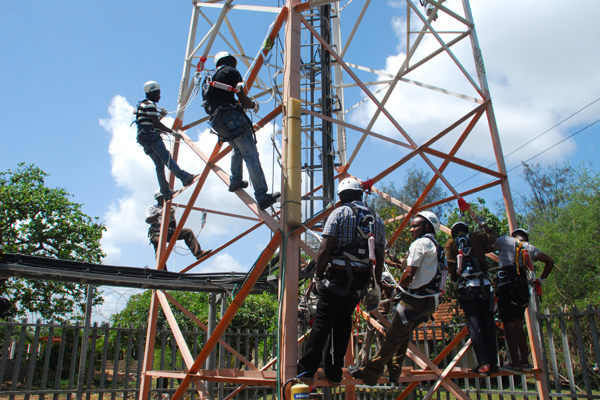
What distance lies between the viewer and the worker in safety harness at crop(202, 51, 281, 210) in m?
6.32

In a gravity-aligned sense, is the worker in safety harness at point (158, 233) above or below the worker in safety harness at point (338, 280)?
above

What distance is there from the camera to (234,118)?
6336 mm

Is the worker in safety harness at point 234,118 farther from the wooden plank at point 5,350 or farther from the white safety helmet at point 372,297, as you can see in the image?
the wooden plank at point 5,350

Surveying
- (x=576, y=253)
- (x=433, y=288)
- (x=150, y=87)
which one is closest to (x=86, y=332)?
(x=150, y=87)

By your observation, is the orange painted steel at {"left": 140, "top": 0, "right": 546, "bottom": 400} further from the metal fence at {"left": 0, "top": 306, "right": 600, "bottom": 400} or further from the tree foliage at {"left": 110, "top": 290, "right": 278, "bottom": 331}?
the tree foliage at {"left": 110, "top": 290, "right": 278, "bottom": 331}

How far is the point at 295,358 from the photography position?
503 cm

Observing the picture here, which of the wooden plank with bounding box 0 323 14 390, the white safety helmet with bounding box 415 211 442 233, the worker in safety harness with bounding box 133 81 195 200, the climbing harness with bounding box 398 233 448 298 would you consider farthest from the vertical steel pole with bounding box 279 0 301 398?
the wooden plank with bounding box 0 323 14 390

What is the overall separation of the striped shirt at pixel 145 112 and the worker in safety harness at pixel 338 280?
4.35 metres

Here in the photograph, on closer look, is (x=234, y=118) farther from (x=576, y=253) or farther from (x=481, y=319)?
(x=576, y=253)

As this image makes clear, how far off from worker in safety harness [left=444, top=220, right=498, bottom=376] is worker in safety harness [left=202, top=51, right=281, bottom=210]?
2.81 meters

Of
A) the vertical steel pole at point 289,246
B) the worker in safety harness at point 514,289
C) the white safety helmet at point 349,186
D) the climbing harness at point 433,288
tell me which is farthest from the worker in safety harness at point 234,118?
the worker in safety harness at point 514,289

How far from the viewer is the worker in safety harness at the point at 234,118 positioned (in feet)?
20.7

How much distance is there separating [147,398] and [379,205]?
3007 cm

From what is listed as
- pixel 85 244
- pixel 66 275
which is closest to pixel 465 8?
pixel 66 275
